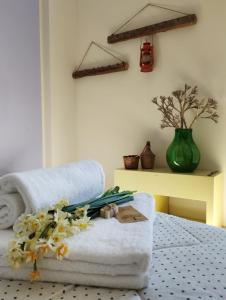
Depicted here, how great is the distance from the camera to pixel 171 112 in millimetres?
1574

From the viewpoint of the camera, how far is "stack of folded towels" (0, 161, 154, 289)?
0.48 metres

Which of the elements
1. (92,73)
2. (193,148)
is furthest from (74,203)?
(92,73)

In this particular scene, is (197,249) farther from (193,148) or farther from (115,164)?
(115,164)

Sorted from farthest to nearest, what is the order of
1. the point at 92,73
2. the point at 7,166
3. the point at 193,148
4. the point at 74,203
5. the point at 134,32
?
the point at 92,73, the point at 134,32, the point at 193,148, the point at 7,166, the point at 74,203

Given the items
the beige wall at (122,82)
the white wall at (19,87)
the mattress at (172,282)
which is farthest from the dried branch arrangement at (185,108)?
the mattress at (172,282)

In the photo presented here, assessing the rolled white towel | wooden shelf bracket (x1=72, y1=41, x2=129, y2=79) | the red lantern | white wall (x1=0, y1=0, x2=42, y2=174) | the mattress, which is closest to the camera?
the mattress

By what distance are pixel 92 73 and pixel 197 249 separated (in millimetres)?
1429

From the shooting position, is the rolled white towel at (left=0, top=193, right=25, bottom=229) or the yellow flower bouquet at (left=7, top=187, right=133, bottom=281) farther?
the rolled white towel at (left=0, top=193, right=25, bottom=229)

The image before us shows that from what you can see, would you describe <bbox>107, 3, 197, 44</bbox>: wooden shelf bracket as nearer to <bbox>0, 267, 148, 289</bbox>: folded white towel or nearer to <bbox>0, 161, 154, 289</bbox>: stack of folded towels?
<bbox>0, 161, 154, 289</bbox>: stack of folded towels

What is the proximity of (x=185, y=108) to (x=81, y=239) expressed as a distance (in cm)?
118

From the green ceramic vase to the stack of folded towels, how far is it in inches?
29.1

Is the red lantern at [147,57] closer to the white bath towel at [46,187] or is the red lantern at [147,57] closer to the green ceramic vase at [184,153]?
the green ceramic vase at [184,153]

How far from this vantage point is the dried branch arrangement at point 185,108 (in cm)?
151

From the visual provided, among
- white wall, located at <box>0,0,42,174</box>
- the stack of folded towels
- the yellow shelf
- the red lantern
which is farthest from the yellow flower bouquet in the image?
the red lantern
